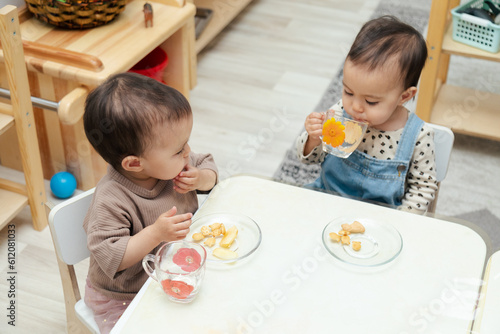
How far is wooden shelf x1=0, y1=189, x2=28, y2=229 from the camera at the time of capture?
1.90 metres

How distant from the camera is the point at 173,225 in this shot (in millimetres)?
1060

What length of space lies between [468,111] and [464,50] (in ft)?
1.16

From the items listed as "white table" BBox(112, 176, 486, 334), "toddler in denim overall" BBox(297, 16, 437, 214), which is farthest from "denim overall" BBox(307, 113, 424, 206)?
"white table" BBox(112, 176, 486, 334)

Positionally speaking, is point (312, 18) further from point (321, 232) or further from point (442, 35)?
point (321, 232)

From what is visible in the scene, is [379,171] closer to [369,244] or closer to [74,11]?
[369,244]

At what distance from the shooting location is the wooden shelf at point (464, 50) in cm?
226

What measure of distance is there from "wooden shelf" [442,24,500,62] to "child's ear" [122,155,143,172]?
1572 millimetres

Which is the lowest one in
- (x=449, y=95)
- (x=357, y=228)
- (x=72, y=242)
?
(x=449, y=95)

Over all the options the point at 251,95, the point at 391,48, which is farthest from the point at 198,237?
the point at 251,95

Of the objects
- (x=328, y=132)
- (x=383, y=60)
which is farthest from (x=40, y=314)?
(x=383, y=60)

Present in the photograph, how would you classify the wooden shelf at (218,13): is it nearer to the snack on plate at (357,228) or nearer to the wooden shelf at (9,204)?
the wooden shelf at (9,204)

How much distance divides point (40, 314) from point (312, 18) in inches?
96.6

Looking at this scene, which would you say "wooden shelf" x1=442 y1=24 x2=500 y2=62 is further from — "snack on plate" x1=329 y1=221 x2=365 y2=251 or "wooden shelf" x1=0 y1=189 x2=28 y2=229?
"wooden shelf" x1=0 y1=189 x2=28 y2=229

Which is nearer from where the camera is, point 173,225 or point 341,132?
point 173,225
